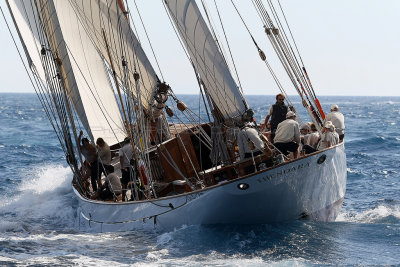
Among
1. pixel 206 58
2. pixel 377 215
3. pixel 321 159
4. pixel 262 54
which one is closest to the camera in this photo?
pixel 321 159

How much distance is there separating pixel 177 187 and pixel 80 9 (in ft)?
20.2

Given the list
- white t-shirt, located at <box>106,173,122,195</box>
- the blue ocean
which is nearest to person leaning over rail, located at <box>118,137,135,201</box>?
white t-shirt, located at <box>106,173,122,195</box>

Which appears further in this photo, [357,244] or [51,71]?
[51,71]

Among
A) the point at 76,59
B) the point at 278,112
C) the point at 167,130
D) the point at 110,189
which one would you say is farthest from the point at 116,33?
the point at 278,112

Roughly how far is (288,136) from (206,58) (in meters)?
2.73

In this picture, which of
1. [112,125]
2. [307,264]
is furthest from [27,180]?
[307,264]

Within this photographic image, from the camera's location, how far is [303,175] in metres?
15.9

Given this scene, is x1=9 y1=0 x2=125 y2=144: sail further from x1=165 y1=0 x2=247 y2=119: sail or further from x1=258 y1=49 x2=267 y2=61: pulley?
x1=258 y1=49 x2=267 y2=61: pulley

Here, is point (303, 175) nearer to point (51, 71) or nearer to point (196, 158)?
point (196, 158)

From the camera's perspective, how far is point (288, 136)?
16.4 metres

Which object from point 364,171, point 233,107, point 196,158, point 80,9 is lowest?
point 364,171

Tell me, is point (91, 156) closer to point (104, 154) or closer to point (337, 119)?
point (104, 154)

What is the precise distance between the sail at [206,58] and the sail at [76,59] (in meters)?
3.56

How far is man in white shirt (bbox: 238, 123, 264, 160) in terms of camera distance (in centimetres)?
1564
